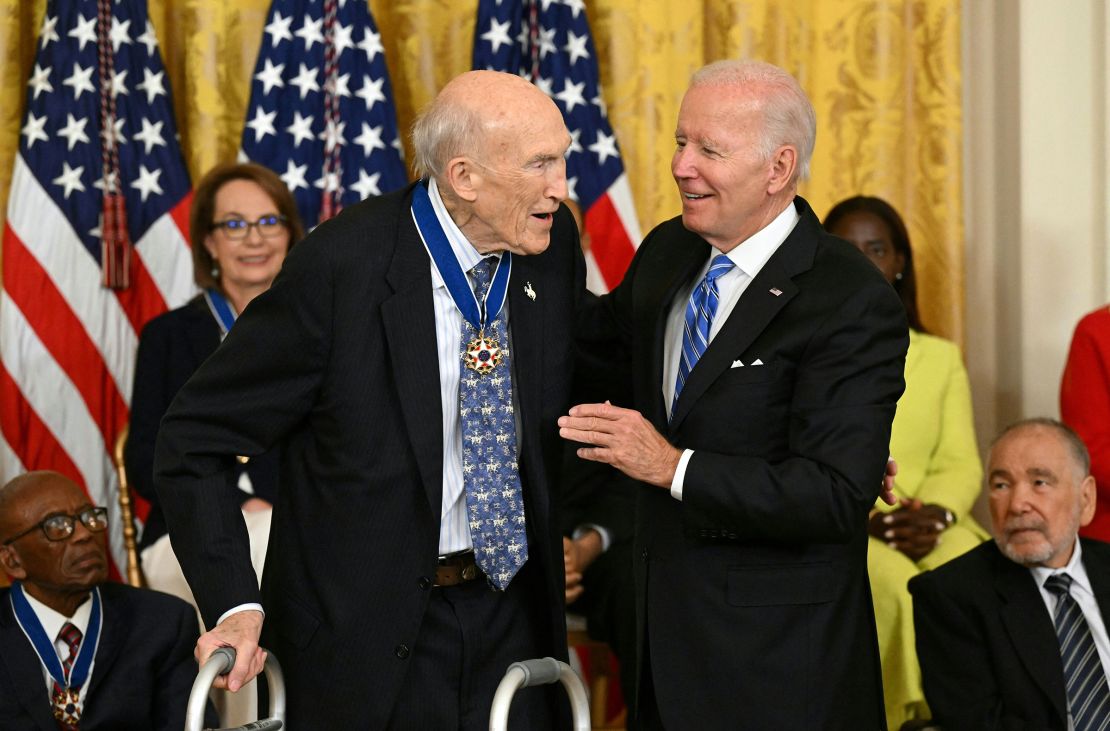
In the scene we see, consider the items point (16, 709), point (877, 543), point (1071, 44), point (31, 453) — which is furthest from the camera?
point (1071, 44)

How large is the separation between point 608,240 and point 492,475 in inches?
127

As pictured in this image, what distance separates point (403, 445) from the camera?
288 cm

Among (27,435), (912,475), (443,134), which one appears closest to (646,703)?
(443,134)

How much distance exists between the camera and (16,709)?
161 inches

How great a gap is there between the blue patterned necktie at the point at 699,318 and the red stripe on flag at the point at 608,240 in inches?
112

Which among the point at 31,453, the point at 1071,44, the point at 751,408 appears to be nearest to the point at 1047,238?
the point at 1071,44

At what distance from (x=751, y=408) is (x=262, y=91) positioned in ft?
11.4

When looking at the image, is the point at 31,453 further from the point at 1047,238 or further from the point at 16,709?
the point at 1047,238

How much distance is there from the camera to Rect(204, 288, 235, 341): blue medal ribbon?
5.12 metres

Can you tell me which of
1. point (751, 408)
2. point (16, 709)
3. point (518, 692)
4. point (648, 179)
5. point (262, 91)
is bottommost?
point (16, 709)

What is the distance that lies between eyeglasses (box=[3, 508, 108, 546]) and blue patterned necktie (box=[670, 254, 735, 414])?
2.15 metres

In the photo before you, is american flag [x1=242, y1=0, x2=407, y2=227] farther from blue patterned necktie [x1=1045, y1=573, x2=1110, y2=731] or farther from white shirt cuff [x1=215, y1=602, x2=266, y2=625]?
white shirt cuff [x1=215, y1=602, x2=266, y2=625]

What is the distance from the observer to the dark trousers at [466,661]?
291 cm

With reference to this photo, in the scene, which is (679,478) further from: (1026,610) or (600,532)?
(600,532)
